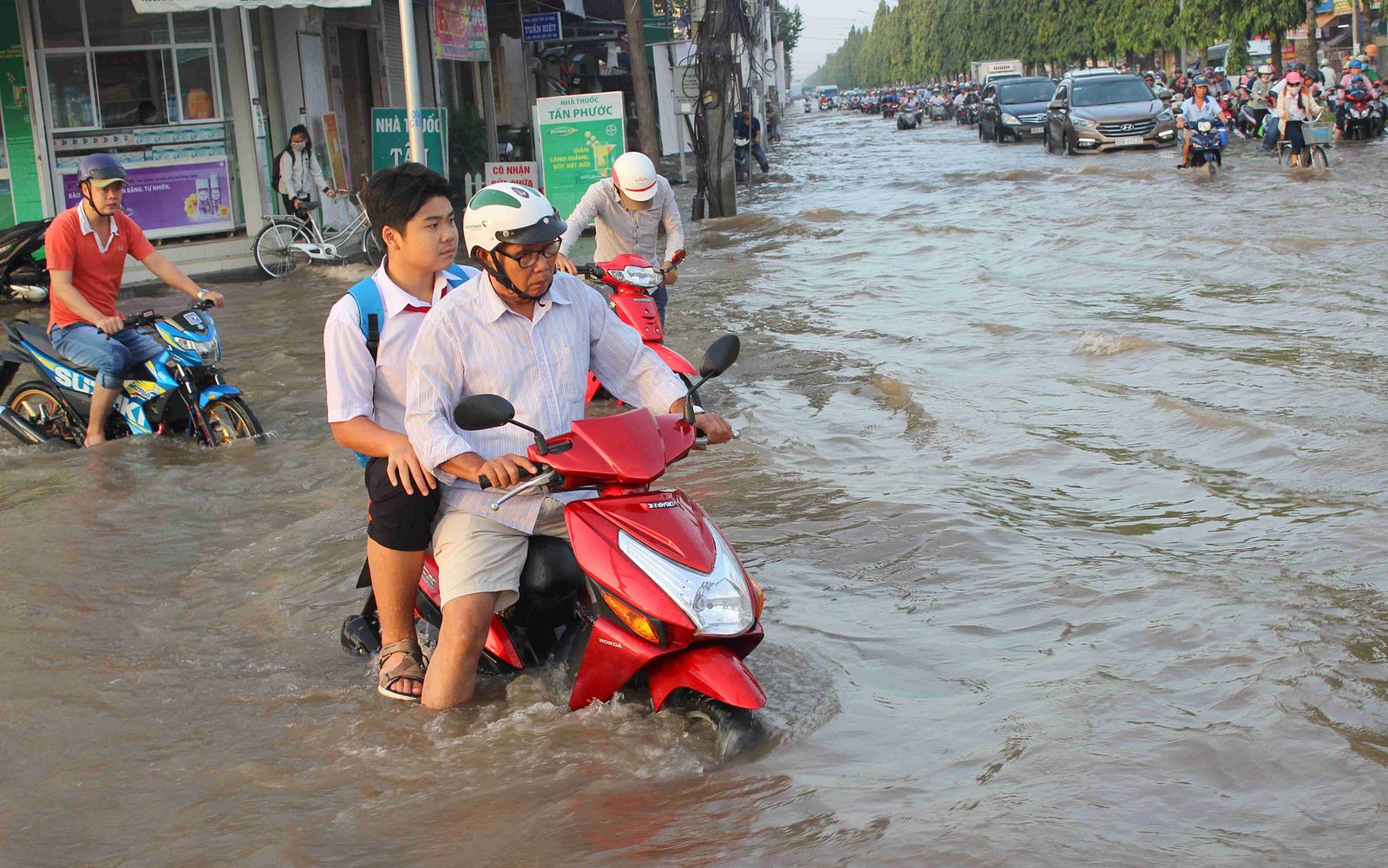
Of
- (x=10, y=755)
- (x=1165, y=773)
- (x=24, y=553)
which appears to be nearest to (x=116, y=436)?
(x=24, y=553)

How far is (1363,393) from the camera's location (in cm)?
823

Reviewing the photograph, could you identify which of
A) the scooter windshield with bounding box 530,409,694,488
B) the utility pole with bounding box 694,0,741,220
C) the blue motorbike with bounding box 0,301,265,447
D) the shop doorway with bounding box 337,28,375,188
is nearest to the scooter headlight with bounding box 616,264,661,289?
the blue motorbike with bounding box 0,301,265,447

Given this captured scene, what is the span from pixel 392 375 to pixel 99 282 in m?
4.32

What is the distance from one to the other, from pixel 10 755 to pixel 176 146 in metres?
14.2

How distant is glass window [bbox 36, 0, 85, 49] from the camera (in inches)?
639

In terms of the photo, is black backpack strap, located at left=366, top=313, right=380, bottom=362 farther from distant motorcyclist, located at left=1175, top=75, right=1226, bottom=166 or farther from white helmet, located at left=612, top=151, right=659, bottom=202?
distant motorcyclist, located at left=1175, top=75, right=1226, bottom=166

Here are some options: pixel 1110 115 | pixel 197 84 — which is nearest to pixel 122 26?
pixel 197 84

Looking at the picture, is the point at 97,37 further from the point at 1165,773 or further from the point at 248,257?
the point at 1165,773

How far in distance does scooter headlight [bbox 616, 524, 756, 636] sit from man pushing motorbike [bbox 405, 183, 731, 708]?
1.47 ft

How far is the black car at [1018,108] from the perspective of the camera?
38969 mm

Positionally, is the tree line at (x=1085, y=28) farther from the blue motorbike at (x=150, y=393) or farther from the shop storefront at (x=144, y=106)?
the blue motorbike at (x=150, y=393)

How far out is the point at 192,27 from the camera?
1695cm

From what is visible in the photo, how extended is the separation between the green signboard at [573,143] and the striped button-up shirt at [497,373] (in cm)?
1409

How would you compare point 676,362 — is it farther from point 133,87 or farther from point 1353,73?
point 1353,73
